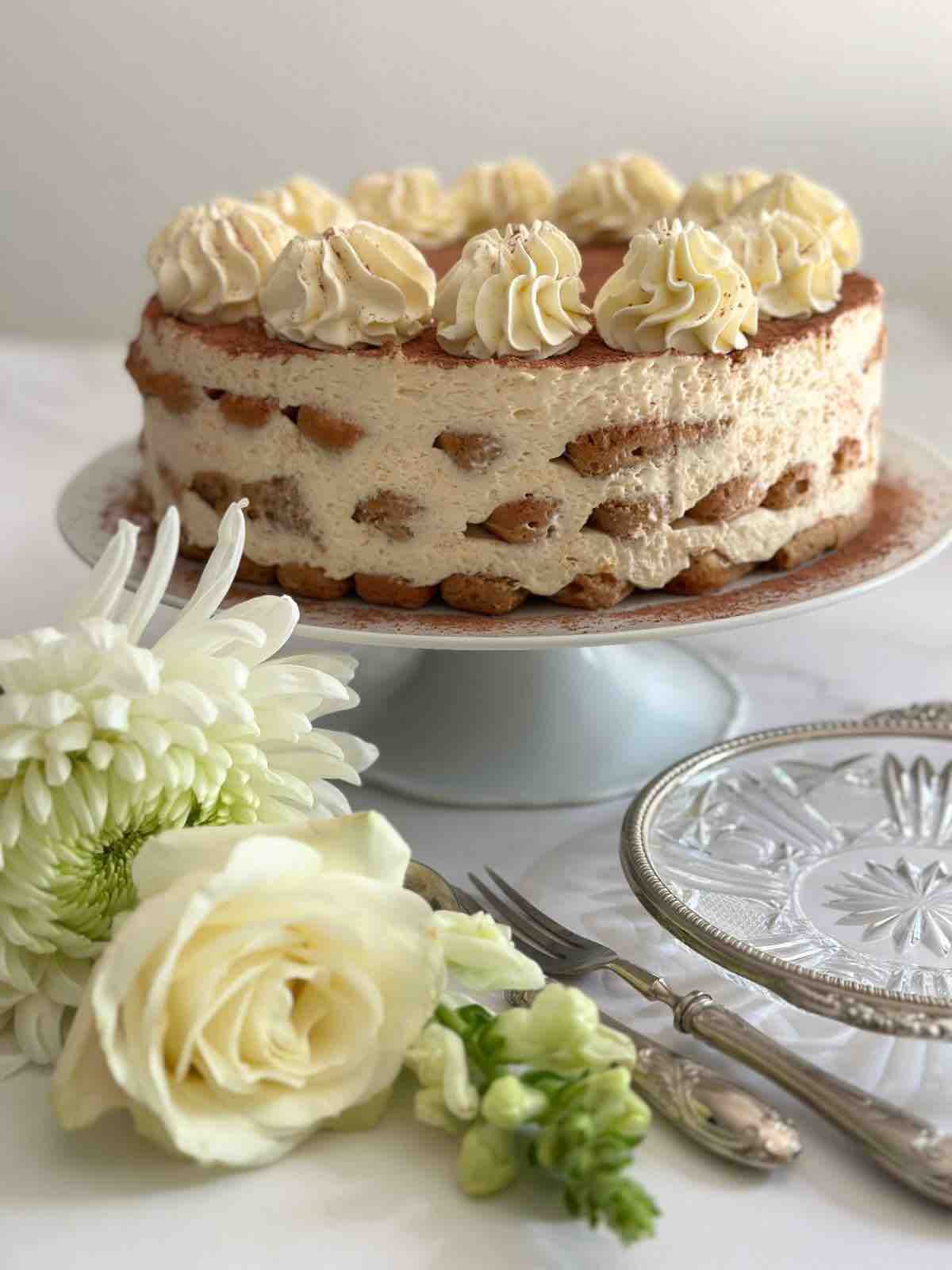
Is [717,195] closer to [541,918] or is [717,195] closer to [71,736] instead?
[541,918]

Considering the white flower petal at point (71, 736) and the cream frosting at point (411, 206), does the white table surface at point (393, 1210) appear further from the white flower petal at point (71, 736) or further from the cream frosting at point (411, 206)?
the cream frosting at point (411, 206)

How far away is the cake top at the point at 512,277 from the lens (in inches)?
63.2

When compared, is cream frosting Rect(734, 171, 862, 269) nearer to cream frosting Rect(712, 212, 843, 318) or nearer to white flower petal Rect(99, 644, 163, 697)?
cream frosting Rect(712, 212, 843, 318)

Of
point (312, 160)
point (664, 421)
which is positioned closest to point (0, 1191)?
point (664, 421)

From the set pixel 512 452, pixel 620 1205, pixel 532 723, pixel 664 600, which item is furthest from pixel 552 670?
pixel 620 1205

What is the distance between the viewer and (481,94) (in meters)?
3.75

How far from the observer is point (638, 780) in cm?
177

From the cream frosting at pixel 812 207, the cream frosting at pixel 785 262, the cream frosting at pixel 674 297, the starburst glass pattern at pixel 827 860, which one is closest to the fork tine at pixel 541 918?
the starburst glass pattern at pixel 827 860

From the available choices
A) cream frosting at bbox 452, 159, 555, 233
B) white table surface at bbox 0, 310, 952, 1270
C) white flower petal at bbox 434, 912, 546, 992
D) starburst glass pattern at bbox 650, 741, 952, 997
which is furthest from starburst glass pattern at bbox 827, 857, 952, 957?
cream frosting at bbox 452, 159, 555, 233

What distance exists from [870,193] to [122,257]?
1840 millimetres

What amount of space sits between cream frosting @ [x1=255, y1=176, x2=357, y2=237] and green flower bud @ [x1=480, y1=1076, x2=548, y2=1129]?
1.34 m

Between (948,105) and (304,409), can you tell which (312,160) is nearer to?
(948,105)

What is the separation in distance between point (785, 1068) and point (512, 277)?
2.71 ft

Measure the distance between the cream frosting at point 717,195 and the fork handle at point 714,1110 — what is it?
1274mm
